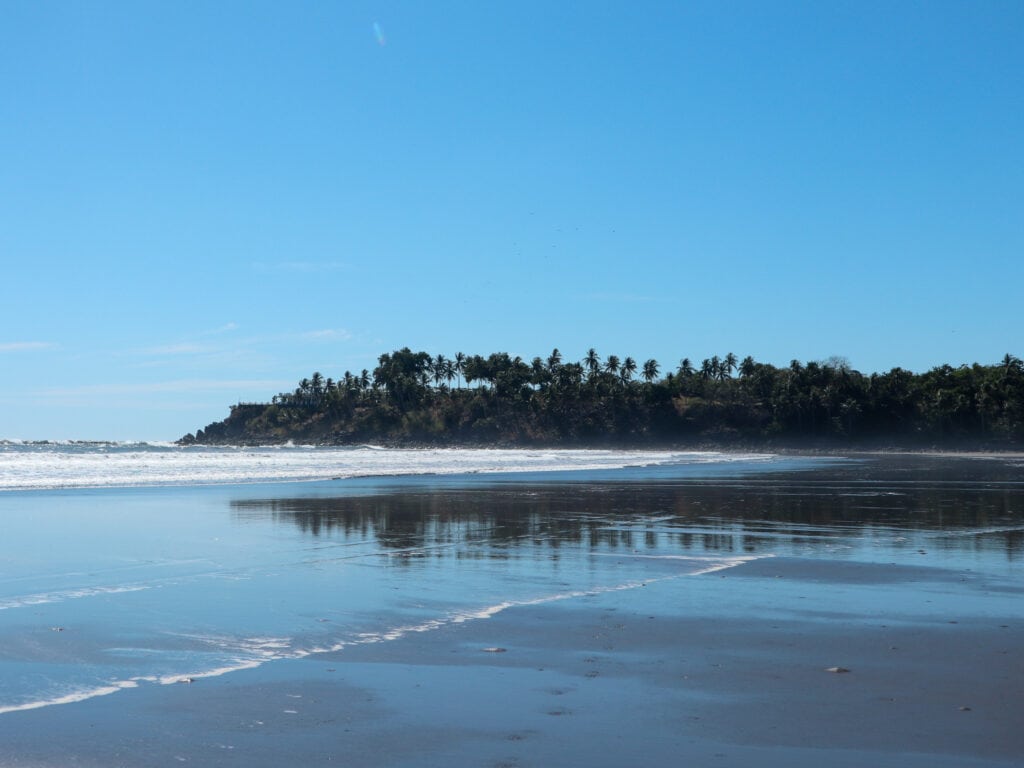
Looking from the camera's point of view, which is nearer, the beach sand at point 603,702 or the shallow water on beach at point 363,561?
the beach sand at point 603,702

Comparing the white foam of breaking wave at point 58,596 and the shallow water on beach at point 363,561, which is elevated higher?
the white foam of breaking wave at point 58,596

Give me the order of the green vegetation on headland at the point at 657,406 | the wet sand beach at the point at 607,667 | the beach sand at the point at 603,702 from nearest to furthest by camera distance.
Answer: the beach sand at the point at 603,702
the wet sand beach at the point at 607,667
the green vegetation on headland at the point at 657,406

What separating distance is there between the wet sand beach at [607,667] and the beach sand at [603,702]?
0.02 metres

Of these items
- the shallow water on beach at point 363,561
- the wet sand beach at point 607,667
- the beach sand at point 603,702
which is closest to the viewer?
the beach sand at point 603,702

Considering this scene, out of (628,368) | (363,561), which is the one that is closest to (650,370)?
(628,368)

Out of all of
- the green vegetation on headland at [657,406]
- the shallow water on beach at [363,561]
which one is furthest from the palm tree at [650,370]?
the shallow water on beach at [363,561]

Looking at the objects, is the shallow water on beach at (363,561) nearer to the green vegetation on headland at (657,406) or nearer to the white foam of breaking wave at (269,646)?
the white foam of breaking wave at (269,646)

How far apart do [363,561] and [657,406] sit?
450 feet

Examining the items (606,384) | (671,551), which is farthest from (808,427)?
(671,551)

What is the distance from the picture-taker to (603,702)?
22.4ft

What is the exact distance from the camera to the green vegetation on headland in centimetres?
11688

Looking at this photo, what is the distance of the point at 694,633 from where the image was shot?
9180 mm

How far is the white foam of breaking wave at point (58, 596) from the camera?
10.7m

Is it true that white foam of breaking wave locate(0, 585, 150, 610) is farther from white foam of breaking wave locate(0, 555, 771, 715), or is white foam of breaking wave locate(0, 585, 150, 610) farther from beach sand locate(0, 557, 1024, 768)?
beach sand locate(0, 557, 1024, 768)
